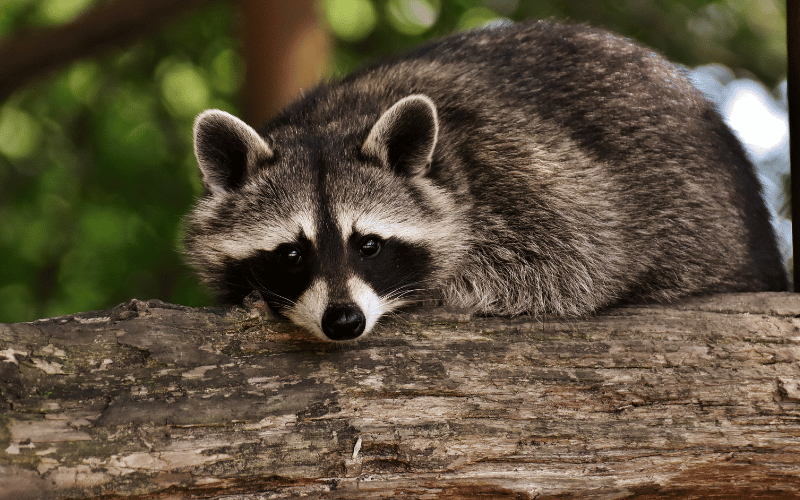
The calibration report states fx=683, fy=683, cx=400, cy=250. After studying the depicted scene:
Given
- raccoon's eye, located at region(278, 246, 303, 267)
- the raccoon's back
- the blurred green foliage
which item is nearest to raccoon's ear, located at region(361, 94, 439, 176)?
the raccoon's back

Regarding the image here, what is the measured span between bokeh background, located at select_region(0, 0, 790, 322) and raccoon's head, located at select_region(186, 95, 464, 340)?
2606 mm

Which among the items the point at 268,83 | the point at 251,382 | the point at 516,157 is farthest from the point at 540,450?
the point at 268,83

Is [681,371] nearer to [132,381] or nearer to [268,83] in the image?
[132,381]

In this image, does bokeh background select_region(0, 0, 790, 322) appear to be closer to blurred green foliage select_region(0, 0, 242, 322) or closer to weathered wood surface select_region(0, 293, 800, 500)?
blurred green foliage select_region(0, 0, 242, 322)

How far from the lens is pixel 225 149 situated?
2.98m

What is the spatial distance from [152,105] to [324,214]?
5419mm

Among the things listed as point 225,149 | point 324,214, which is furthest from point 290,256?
point 225,149

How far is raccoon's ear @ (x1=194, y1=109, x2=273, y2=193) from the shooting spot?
283 cm

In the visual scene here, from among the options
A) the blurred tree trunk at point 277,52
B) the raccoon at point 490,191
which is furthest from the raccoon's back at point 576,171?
the blurred tree trunk at point 277,52

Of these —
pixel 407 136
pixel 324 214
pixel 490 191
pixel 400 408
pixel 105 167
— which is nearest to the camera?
pixel 400 408

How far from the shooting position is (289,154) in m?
2.96

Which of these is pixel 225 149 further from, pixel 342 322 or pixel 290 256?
pixel 342 322

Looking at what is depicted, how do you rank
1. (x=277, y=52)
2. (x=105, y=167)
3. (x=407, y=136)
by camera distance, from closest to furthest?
(x=407, y=136) < (x=277, y=52) < (x=105, y=167)

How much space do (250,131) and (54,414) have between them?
4.32 feet
